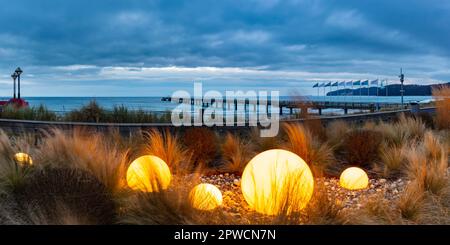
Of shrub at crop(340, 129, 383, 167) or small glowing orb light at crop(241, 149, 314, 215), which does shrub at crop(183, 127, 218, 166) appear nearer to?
shrub at crop(340, 129, 383, 167)

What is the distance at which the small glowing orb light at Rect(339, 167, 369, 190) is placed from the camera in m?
6.25

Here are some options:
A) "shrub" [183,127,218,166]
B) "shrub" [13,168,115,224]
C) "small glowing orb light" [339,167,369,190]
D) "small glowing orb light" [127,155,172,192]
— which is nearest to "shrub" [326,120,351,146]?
"small glowing orb light" [339,167,369,190]

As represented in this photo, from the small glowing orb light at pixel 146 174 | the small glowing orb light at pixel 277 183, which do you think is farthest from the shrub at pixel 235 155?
the small glowing orb light at pixel 277 183

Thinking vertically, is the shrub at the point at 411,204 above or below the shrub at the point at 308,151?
below

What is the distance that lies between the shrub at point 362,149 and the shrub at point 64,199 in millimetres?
4933

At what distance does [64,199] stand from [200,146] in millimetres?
3899

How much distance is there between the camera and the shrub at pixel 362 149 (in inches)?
308

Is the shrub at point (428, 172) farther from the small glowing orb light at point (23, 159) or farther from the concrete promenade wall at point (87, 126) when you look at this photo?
the small glowing orb light at point (23, 159)

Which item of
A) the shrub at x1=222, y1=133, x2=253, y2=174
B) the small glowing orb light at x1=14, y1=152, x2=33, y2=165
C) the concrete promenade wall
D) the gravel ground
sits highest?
the concrete promenade wall

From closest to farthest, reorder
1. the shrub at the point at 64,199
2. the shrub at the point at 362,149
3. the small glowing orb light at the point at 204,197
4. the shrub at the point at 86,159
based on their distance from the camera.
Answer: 1. the shrub at the point at 64,199
2. the small glowing orb light at the point at 204,197
3. the shrub at the point at 86,159
4. the shrub at the point at 362,149

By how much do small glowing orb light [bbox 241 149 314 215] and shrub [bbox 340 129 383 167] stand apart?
3704mm
